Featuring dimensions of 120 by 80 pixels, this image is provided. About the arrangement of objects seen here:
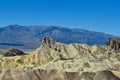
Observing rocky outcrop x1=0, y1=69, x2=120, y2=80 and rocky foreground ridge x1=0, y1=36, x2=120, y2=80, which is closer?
rocky outcrop x1=0, y1=69, x2=120, y2=80

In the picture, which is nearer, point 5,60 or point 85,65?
point 85,65

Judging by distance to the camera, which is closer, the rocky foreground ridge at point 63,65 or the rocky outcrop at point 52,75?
the rocky outcrop at point 52,75

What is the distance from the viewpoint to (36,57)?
190 metres

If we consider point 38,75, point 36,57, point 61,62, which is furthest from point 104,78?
point 36,57

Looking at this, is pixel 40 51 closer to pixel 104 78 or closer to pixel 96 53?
pixel 96 53

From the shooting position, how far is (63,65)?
146m

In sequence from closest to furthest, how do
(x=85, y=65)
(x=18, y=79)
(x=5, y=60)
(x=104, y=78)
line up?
(x=104, y=78)
(x=18, y=79)
(x=85, y=65)
(x=5, y=60)

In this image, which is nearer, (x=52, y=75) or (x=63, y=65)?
(x=52, y=75)

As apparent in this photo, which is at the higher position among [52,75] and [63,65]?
[52,75]

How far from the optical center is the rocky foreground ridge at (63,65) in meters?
114

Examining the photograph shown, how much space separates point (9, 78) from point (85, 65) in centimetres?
3313

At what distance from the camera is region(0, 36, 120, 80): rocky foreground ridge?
374 feet

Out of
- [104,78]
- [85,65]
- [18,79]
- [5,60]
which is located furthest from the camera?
[5,60]

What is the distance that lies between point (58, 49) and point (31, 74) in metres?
78.9
